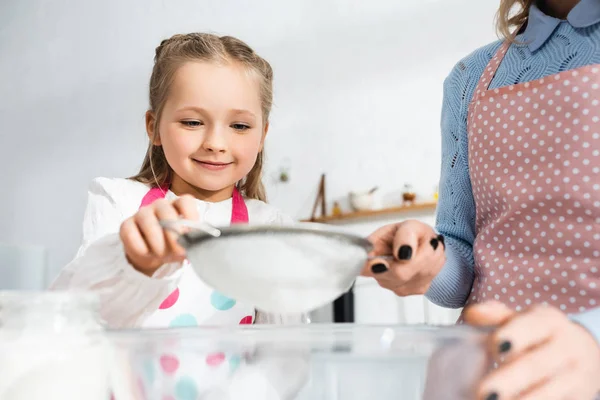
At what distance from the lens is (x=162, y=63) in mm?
901

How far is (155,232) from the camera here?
412mm

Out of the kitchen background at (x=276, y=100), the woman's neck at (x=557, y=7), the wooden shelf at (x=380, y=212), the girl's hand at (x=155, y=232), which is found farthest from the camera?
the kitchen background at (x=276, y=100)

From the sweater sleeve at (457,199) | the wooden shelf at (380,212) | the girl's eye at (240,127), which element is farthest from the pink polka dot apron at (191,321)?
the wooden shelf at (380,212)

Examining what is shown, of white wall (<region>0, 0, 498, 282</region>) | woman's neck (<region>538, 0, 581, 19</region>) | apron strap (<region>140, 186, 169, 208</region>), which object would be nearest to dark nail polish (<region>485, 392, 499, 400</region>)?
woman's neck (<region>538, 0, 581, 19</region>)

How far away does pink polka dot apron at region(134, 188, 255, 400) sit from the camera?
1.05ft

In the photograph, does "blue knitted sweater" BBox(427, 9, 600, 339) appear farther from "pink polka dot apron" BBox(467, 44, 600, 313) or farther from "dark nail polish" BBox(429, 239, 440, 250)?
"dark nail polish" BBox(429, 239, 440, 250)

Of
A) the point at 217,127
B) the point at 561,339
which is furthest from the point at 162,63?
the point at 561,339

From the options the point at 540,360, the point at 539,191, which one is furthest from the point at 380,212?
the point at 540,360

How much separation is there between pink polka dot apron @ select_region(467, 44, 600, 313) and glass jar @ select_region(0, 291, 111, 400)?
42 cm

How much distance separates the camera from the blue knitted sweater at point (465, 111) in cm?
61

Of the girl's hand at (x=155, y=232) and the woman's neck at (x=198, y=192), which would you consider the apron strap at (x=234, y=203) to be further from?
the girl's hand at (x=155, y=232)

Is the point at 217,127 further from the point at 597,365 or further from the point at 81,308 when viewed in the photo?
the point at 597,365

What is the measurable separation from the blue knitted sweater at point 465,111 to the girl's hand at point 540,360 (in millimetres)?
349

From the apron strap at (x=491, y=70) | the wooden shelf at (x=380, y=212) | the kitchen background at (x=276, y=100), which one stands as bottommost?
the wooden shelf at (x=380, y=212)
